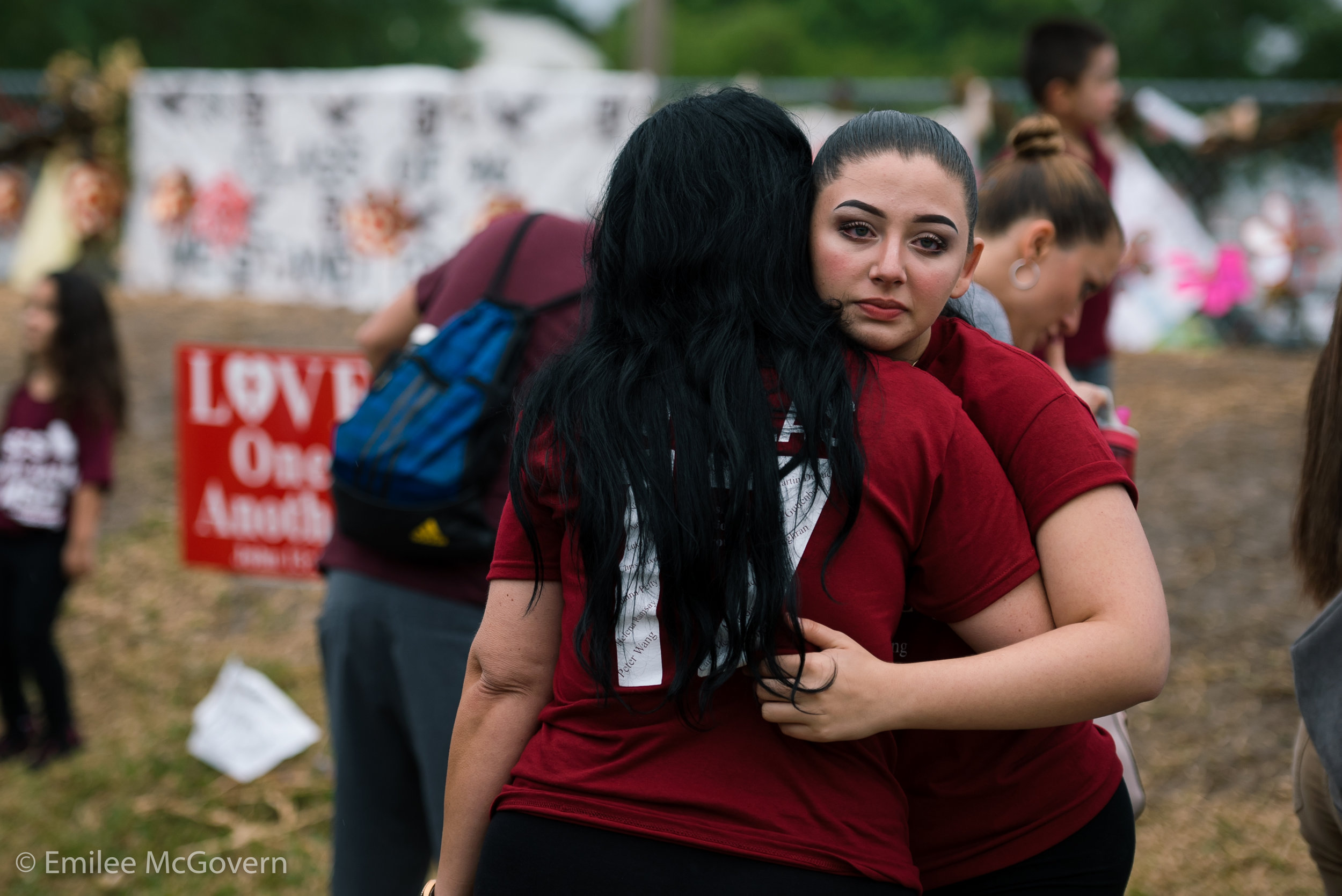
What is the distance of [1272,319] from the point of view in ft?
24.9

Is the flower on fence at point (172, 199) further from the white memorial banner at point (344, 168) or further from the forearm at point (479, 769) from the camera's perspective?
the forearm at point (479, 769)

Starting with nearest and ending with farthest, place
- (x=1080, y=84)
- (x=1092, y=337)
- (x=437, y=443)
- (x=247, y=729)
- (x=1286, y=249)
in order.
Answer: (x=437, y=443), (x=1092, y=337), (x=1080, y=84), (x=247, y=729), (x=1286, y=249)

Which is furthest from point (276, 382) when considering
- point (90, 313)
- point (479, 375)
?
point (479, 375)

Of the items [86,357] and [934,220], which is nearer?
[934,220]

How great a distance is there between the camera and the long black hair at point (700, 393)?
120 centimetres

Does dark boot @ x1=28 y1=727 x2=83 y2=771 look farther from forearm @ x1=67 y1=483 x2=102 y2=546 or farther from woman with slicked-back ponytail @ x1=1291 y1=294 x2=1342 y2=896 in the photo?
woman with slicked-back ponytail @ x1=1291 y1=294 x2=1342 y2=896

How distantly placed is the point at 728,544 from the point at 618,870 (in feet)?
1.19

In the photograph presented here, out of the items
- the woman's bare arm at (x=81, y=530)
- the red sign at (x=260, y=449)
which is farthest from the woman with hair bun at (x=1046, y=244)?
the woman's bare arm at (x=81, y=530)

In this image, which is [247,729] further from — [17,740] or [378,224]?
[378,224]

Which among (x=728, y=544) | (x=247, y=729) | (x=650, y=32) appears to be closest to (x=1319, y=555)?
(x=728, y=544)

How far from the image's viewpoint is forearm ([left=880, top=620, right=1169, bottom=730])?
3.91ft

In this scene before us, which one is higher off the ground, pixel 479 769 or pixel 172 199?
pixel 172 199

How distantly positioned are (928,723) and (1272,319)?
7485 mm

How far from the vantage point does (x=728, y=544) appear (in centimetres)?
121
